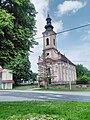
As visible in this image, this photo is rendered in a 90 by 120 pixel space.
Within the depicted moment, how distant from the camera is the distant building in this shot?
58669 mm

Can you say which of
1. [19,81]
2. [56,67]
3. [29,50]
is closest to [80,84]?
[56,67]

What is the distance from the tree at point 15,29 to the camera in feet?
32.3

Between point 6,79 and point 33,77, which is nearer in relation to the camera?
point 6,79

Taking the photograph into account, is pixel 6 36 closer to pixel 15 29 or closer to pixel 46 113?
pixel 15 29

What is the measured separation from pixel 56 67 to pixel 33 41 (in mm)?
49359

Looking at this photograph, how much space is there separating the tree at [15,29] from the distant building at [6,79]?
1801 inches

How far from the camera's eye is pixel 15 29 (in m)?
11.1

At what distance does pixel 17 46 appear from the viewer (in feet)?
37.6

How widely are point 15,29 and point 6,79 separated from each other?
5172 centimetres

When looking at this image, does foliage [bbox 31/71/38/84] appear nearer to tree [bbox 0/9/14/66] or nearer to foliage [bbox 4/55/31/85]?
foliage [bbox 4/55/31/85]

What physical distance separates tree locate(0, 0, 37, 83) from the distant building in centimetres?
4575

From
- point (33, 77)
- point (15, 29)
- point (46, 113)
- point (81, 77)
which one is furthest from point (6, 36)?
point (33, 77)

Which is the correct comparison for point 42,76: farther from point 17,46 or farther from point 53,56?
point 17,46

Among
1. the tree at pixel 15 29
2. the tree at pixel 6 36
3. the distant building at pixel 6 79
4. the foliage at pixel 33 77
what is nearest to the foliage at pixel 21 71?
the foliage at pixel 33 77
